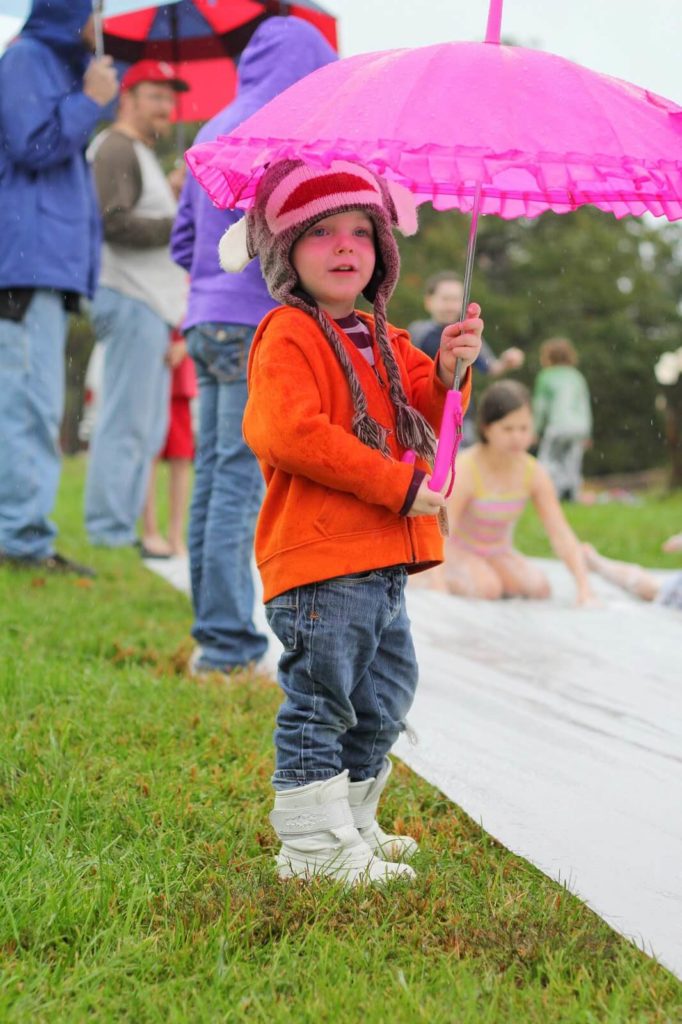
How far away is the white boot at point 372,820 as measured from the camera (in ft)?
8.40

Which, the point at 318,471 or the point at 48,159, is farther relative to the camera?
the point at 48,159

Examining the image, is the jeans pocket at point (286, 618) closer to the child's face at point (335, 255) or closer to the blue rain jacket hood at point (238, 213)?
the child's face at point (335, 255)

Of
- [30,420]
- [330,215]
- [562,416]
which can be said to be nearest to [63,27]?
[30,420]

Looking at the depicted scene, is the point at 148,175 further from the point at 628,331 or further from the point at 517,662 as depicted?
the point at 628,331

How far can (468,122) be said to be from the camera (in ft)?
6.76

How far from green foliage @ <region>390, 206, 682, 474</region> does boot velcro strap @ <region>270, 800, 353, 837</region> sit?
3182cm

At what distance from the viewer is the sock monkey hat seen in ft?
8.18

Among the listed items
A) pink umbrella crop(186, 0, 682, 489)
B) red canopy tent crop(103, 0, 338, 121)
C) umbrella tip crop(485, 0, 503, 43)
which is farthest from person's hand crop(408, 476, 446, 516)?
red canopy tent crop(103, 0, 338, 121)

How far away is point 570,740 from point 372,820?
99cm

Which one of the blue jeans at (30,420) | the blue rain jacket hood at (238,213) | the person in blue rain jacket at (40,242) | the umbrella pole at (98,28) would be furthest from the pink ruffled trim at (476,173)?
the blue jeans at (30,420)

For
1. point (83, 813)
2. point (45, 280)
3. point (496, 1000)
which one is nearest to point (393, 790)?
point (83, 813)

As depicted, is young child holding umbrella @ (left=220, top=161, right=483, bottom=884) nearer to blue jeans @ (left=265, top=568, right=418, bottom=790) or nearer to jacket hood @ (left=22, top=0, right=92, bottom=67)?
blue jeans @ (left=265, top=568, right=418, bottom=790)

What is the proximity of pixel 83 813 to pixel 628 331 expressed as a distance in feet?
113

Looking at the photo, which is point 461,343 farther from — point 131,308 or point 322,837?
point 131,308
